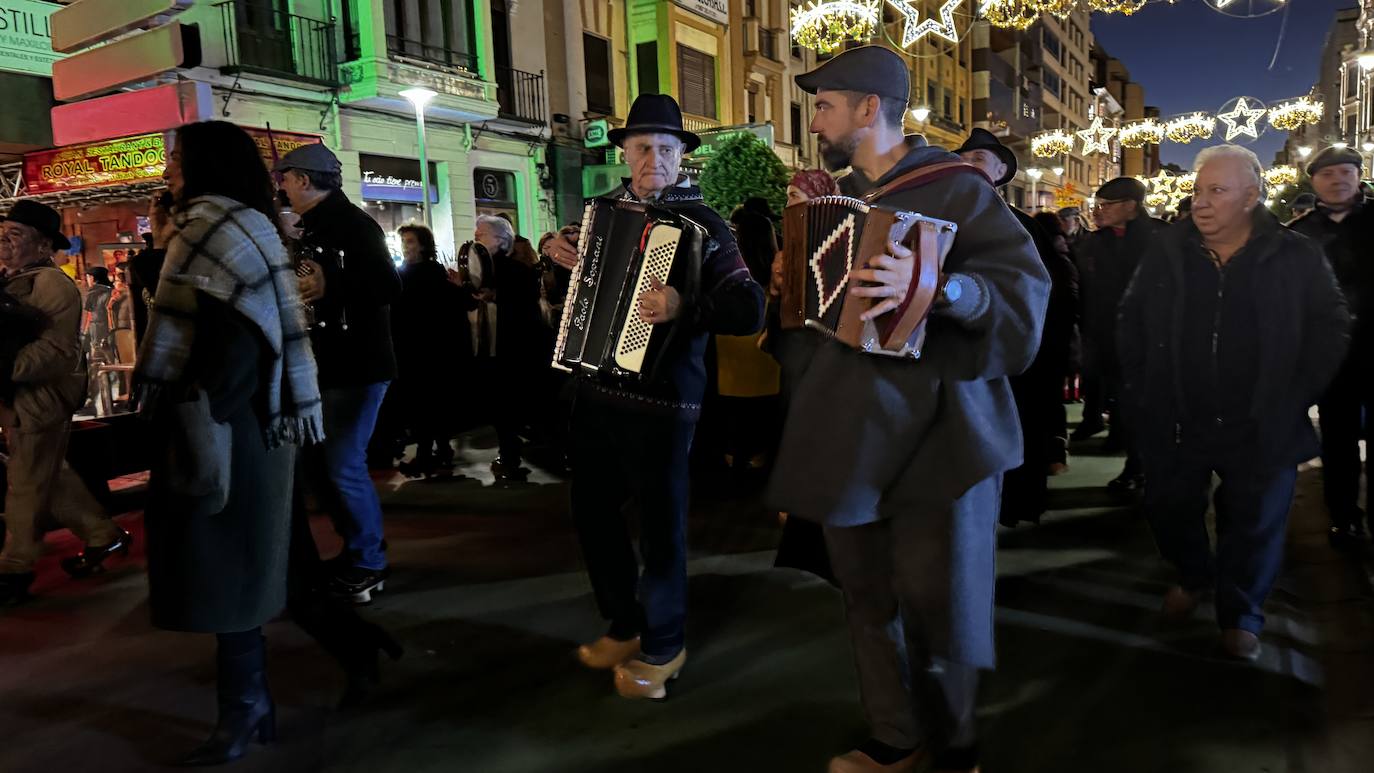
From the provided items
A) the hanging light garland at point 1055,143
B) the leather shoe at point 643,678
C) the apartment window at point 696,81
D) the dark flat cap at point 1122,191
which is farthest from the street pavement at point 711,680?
the hanging light garland at point 1055,143

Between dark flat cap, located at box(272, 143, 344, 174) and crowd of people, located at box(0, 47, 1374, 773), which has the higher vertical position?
dark flat cap, located at box(272, 143, 344, 174)

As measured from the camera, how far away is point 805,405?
2.59 meters

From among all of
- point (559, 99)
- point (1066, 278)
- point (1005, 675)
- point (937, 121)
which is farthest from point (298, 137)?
point (937, 121)

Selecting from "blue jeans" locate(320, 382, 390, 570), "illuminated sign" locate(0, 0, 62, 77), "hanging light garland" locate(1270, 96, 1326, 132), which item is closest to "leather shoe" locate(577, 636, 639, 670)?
"blue jeans" locate(320, 382, 390, 570)

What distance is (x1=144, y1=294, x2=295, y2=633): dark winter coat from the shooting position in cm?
283

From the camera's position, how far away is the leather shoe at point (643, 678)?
3.43 metres

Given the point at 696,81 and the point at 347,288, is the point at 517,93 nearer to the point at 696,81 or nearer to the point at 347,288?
the point at 696,81

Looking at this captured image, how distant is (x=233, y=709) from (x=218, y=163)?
5.81 ft

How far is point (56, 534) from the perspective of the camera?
599 centimetres

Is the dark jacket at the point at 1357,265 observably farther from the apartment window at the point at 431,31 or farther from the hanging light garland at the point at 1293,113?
the apartment window at the point at 431,31

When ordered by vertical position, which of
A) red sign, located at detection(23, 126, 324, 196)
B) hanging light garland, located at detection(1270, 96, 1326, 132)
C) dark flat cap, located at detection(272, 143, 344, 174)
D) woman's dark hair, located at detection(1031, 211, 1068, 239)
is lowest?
woman's dark hair, located at detection(1031, 211, 1068, 239)

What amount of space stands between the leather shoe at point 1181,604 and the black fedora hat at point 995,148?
6.54ft

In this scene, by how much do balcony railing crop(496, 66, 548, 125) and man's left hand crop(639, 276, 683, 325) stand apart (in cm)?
1698

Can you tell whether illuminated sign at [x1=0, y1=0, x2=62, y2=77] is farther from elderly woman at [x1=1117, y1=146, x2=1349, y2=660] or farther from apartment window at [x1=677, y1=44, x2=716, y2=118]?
apartment window at [x1=677, y1=44, x2=716, y2=118]
